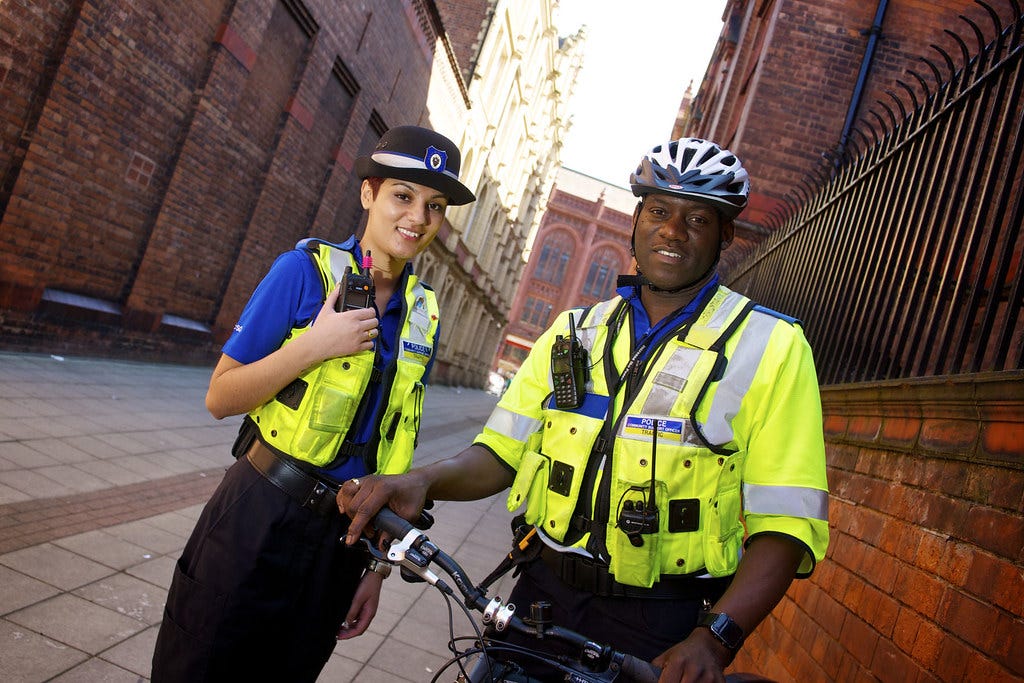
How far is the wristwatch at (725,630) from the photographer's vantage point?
1.63m

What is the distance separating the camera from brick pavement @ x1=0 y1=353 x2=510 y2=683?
3238mm

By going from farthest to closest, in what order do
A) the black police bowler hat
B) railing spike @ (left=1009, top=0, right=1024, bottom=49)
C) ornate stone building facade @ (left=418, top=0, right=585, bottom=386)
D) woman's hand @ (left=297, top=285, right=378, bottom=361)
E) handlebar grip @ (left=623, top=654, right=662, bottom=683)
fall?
ornate stone building facade @ (left=418, top=0, right=585, bottom=386), railing spike @ (left=1009, top=0, right=1024, bottom=49), the black police bowler hat, woman's hand @ (left=297, top=285, right=378, bottom=361), handlebar grip @ (left=623, top=654, right=662, bottom=683)

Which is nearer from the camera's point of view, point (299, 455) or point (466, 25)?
point (299, 455)

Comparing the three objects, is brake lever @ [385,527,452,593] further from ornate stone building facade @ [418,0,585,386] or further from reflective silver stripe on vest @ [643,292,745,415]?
ornate stone building facade @ [418,0,585,386]

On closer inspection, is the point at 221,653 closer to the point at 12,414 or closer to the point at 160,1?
the point at 12,414

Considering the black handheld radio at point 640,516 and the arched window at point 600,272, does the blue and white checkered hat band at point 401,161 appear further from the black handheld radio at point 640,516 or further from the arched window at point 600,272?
the arched window at point 600,272

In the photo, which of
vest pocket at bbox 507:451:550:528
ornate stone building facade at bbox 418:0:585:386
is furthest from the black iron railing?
ornate stone building facade at bbox 418:0:585:386

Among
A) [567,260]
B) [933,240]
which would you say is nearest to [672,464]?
[933,240]

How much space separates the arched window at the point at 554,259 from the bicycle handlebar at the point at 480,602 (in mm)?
65830

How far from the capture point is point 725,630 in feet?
5.36

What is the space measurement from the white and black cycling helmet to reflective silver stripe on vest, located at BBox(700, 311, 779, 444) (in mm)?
425

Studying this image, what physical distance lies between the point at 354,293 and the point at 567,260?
65.6 m

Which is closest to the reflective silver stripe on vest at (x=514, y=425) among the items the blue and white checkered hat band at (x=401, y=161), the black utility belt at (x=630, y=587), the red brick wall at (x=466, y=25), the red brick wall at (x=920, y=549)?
the black utility belt at (x=630, y=587)

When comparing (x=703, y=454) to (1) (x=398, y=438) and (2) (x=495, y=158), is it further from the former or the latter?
(2) (x=495, y=158)
